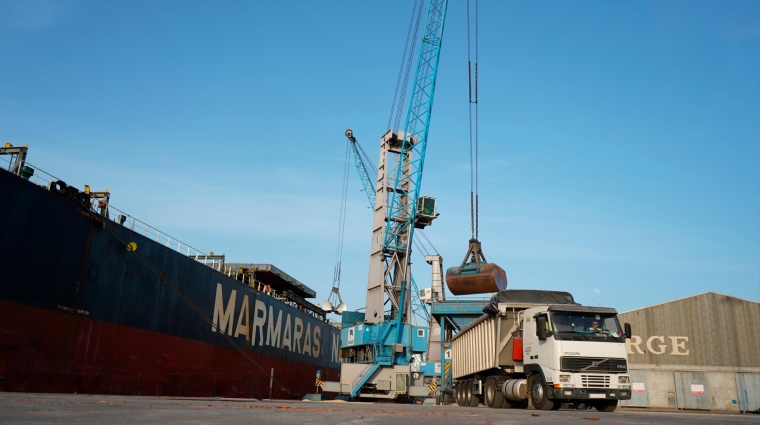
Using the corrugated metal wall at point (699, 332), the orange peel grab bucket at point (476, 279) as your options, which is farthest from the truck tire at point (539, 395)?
the corrugated metal wall at point (699, 332)

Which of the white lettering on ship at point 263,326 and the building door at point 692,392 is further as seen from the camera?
the white lettering on ship at point 263,326

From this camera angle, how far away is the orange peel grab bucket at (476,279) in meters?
32.1

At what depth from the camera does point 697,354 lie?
35812 mm

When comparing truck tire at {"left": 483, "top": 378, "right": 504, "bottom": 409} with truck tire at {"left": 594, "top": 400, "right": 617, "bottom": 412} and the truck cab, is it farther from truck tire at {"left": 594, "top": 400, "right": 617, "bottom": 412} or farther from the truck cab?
truck tire at {"left": 594, "top": 400, "right": 617, "bottom": 412}

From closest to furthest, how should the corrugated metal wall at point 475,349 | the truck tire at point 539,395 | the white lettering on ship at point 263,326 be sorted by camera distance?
the truck tire at point 539,395 → the corrugated metal wall at point 475,349 → the white lettering on ship at point 263,326

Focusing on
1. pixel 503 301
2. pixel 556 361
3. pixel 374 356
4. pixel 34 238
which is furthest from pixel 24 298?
pixel 374 356

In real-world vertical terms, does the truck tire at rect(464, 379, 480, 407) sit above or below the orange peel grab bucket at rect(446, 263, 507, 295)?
below

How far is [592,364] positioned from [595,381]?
0.49 metres

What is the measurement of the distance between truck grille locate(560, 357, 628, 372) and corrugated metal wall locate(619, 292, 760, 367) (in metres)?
21.6

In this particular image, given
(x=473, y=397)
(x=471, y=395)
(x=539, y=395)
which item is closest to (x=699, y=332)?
(x=471, y=395)

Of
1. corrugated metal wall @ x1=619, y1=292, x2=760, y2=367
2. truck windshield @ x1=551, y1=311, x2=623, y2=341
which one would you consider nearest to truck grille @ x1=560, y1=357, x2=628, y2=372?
truck windshield @ x1=551, y1=311, x2=623, y2=341

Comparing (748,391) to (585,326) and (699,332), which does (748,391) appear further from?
(585,326)

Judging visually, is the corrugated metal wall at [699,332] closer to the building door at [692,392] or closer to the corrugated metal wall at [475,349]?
the building door at [692,392]

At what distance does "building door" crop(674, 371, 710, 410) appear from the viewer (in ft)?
115
